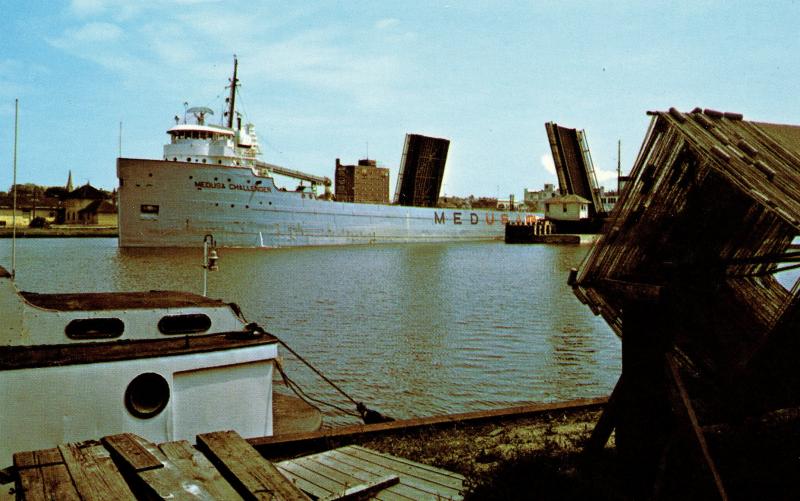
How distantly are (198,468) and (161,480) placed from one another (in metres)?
0.24

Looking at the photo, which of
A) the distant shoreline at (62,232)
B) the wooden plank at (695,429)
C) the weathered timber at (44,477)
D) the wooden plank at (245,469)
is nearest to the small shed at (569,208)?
the distant shoreline at (62,232)

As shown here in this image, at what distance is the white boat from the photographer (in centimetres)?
570

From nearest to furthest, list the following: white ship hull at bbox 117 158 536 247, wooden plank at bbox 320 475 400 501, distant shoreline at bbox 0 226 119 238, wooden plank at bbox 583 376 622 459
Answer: wooden plank at bbox 583 376 622 459 < wooden plank at bbox 320 475 400 501 < white ship hull at bbox 117 158 536 247 < distant shoreline at bbox 0 226 119 238

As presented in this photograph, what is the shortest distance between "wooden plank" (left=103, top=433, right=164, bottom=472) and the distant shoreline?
302 feet

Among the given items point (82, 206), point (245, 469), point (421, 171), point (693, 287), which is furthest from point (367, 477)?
point (82, 206)

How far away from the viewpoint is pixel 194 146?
4800 centimetres

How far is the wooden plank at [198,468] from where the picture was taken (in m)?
3.16

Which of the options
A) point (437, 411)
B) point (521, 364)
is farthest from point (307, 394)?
point (521, 364)

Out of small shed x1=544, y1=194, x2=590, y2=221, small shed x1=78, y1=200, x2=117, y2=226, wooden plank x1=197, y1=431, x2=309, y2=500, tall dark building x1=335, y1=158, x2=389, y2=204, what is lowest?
wooden plank x1=197, y1=431, x2=309, y2=500

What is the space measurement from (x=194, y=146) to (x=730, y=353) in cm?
4803

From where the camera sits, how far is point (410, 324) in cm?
1816

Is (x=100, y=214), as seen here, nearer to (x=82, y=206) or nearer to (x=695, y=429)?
(x=82, y=206)

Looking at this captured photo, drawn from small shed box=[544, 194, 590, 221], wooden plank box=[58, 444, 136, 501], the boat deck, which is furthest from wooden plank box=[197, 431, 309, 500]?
small shed box=[544, 194, 590, 221]

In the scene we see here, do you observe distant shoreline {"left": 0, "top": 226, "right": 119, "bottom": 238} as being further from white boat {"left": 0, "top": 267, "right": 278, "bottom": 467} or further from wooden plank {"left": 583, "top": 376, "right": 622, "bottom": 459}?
wooden plank {"left": 583, "top": 376, "right": 622, "bottom": 459}
